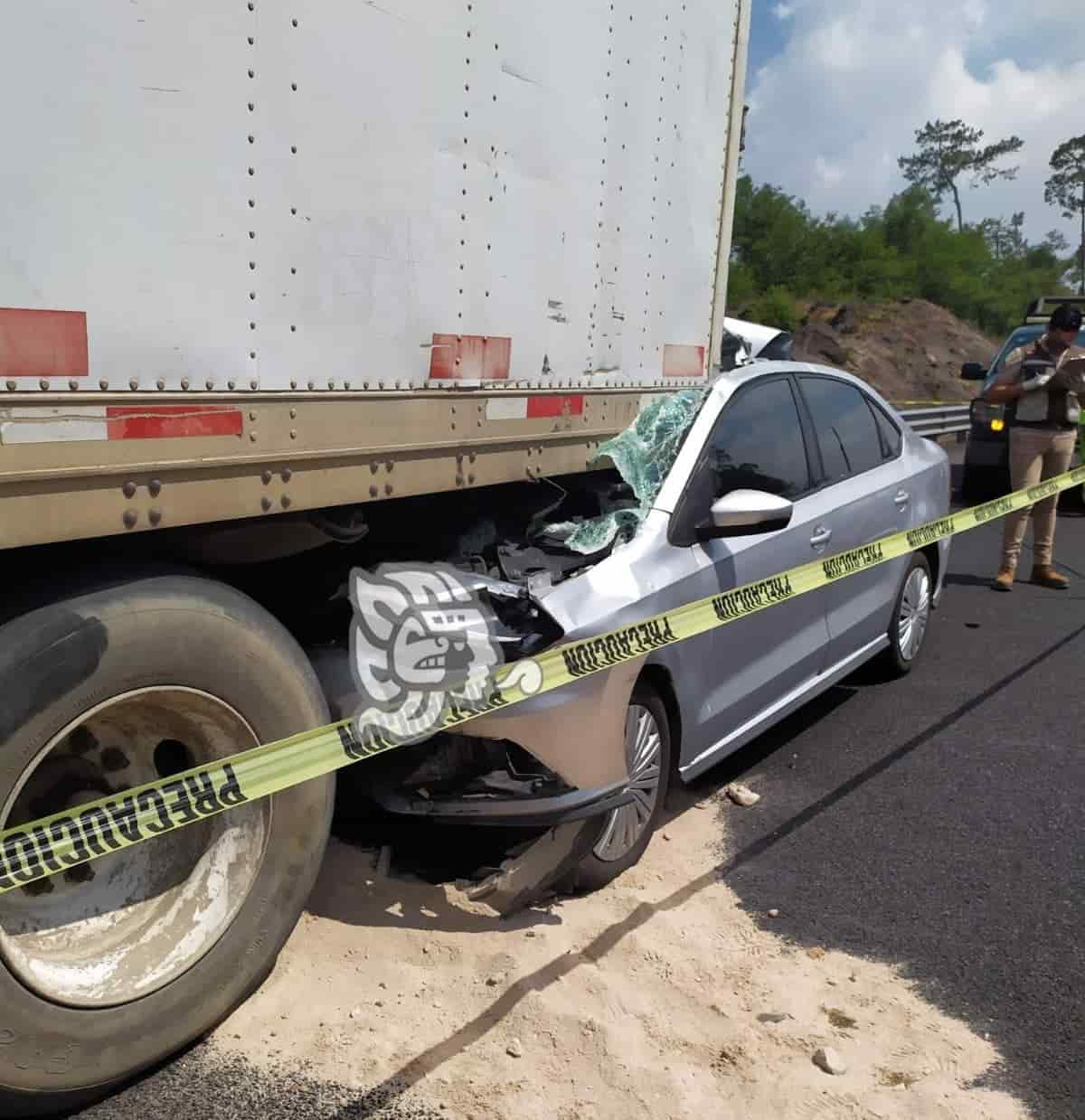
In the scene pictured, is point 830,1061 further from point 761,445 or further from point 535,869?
point 761,445

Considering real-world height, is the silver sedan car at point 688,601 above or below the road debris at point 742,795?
above

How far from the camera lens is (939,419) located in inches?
684

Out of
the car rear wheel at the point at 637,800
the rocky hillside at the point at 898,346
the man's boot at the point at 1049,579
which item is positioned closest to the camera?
the car rear wheel at the point at 637,800

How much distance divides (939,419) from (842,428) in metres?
13.6

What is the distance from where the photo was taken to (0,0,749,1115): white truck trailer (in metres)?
2.15

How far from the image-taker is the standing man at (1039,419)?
7.48m

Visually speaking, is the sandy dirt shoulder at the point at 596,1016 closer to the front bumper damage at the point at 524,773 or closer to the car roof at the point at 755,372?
the front bumper damage at the point at 524,773

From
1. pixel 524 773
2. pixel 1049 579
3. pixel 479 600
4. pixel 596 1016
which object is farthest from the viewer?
pixel 1049 579

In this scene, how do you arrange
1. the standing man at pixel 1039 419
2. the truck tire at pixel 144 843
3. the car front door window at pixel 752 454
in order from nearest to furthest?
the truck tire at pixel 144 843 < the car front door window at pixel 752 454 < the standing man at pixel 1039 419

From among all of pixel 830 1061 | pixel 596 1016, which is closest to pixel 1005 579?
pixel 830 1061

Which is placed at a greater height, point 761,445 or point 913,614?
point 761,445

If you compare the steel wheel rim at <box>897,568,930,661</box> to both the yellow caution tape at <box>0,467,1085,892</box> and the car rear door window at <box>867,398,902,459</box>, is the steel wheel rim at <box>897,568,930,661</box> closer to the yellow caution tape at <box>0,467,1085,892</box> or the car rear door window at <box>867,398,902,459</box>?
the car rear door window at <box>867,398,902,459</box>

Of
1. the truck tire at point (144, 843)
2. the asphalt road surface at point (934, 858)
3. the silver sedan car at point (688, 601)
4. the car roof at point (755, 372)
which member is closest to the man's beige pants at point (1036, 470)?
the asphalt road surface at point (934, 858)

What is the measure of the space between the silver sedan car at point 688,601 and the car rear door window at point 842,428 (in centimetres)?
1
